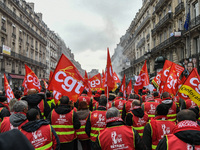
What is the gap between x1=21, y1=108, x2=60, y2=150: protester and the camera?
288 centimetres

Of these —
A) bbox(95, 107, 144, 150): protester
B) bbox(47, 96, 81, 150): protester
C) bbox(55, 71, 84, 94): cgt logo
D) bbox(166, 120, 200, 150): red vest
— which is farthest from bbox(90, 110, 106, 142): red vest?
bbox(166, 120, 200, 150): red vest

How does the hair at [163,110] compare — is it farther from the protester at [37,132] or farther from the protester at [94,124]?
the protester at [37,132]

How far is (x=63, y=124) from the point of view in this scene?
13.4ft

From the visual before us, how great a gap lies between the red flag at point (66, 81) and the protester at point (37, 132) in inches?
75.3

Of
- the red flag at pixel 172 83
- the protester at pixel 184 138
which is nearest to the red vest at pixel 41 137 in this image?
the protester at pixel 184 138

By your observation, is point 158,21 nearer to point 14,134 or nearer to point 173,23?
point 173,23

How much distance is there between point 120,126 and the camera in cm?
281

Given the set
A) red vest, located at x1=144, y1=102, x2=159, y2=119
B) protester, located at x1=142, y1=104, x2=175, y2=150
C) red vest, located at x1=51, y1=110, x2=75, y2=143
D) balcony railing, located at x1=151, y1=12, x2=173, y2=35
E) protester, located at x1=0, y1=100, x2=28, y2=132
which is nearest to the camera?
protester, located at x1=0, y1=100, x2=28, y2=132

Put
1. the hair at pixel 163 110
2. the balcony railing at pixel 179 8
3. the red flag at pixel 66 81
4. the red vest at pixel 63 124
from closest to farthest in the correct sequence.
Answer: the hair at pixel 163 110 < the red vest at pixel 63 124 < the red flag at pixel 66 81 < the balcony railing at pixel 179 8

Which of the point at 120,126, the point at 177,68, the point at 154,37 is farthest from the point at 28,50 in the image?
the point at 120,126

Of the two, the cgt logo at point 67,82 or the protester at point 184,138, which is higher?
the cgt logo at point 67,82

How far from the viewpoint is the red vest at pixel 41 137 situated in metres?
2.87

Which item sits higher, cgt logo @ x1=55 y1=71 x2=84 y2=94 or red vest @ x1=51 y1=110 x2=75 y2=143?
cgt logo @ x1=55 y1=71 x2=84 y2=94

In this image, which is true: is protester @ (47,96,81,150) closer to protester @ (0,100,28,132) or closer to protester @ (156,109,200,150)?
protester @ (0,100,28,132)
